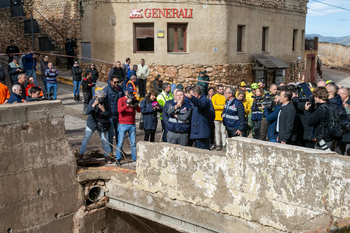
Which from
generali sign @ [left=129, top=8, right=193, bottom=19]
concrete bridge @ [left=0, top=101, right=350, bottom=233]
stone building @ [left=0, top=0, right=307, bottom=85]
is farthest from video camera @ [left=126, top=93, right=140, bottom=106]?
generali sign @ [left=129, top=8, right=193, bottom=19]

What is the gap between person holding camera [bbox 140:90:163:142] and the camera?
355 inches

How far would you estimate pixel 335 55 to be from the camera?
3616 cm

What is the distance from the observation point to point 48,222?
697 centimetres

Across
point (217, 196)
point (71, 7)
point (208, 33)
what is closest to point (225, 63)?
point (208, 33)

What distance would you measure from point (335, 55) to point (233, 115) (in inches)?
1243

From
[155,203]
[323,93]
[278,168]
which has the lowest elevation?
[155,203]

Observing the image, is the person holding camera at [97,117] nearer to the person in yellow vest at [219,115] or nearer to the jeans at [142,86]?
the person in yellow vest at [219,115]

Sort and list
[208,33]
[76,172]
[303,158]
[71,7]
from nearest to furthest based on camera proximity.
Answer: [303,158]
[76,172]
[208,33]
[71,7]

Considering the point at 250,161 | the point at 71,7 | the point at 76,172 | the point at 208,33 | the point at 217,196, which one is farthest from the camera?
the point at 71,7

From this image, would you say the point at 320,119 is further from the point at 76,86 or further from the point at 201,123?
the point at 76,86

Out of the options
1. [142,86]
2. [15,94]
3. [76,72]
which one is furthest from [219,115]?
[76,72]

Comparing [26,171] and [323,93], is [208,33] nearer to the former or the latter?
[323,93]

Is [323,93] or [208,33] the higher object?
[208,33]

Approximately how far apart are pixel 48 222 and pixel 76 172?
1.06 metres
